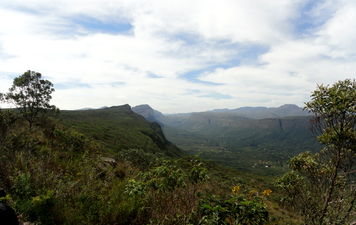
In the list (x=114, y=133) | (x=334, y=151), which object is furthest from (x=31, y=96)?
(x=114, y=133)

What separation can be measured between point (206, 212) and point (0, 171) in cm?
760

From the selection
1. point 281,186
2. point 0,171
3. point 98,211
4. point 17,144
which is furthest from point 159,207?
point 17,144

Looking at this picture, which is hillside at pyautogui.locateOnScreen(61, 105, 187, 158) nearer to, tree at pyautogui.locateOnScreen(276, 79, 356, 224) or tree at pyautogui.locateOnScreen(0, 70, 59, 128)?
tree at pyautogui.locateOnScreen(0, 70, 59, 128)

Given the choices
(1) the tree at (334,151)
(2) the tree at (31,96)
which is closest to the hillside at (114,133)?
(2) the tree at (31,96)

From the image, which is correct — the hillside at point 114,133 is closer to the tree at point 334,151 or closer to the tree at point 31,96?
the tree at point 31,96

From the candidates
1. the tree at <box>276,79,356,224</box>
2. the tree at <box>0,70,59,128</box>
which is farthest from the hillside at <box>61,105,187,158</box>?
the tree at <box>276,79,356,224</box>

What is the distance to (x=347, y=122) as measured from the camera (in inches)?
213

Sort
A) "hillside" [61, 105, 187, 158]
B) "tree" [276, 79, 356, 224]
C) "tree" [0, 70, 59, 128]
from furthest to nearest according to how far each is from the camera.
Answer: "hillside" [61, 105, 187, 158] → "tree" [0, 70, 59, 128] → "tree" [276, 79, 356, 224]

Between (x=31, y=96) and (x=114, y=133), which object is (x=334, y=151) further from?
(x=114, y=133)

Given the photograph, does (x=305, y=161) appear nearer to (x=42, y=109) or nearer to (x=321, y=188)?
(x=321, y=188)

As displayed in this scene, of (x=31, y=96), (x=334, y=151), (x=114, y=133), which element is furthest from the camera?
(x=114, y=133)

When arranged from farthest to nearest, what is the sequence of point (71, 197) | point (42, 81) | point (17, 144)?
point (42, 81) → point (17, 144) → point (71, 197)

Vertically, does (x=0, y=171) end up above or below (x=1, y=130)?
below

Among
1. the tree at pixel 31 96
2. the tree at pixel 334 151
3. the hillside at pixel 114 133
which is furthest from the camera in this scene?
the hillside at pixel 114 133
